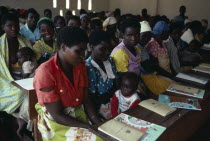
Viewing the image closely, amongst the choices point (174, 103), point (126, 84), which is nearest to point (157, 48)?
point (126, 84)

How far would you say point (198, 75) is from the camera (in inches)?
101

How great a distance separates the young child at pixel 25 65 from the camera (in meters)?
2.45

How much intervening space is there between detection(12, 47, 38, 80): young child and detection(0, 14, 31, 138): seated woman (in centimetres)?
7

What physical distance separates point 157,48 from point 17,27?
1.77m

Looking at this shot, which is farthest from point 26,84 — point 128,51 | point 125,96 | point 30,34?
point 30,34

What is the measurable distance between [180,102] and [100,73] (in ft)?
2.45

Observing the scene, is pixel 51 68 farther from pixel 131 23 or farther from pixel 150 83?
pixel 150 83

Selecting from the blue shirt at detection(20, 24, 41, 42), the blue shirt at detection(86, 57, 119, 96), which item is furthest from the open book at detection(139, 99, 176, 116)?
the blue shirt at detection(20, 24, 41, 42)

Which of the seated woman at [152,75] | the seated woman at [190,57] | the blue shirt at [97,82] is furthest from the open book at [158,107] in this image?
the seated woman at [190,57]

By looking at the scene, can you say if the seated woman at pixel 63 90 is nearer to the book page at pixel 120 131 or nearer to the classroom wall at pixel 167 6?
the book page at pixel 120 131

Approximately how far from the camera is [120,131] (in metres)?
1.29

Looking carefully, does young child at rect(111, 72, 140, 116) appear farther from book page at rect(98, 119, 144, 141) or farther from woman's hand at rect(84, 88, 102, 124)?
book page at rect(98, 119, 144, 141)

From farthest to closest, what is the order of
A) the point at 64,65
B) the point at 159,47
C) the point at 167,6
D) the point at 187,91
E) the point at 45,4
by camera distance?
the point at 167,6 → the point at 45,4 → the point at 159,47 → the point at 187,91 → the point at 64,65

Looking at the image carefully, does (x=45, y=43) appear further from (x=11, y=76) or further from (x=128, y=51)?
(x=128, y=51)
